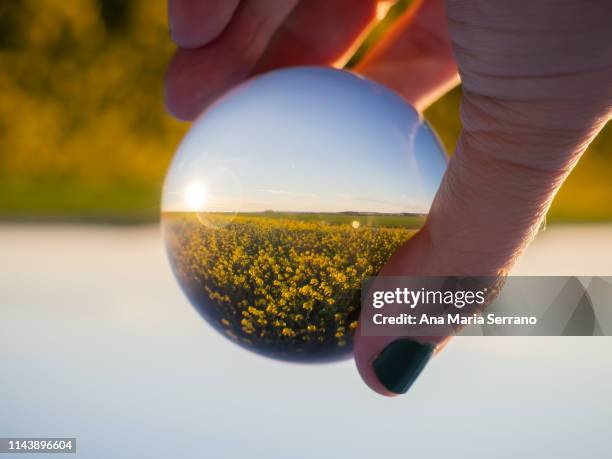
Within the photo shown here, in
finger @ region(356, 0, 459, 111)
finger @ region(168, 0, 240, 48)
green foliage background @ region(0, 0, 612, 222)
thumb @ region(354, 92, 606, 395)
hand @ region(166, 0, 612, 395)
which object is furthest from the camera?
green foliage background @ region(0, 0, 612, 222)

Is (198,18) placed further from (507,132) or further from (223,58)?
(507,132)

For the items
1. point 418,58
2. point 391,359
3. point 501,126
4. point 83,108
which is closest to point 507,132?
point 501,126

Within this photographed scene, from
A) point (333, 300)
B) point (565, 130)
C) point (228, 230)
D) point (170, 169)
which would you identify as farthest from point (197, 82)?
point (565, 130)

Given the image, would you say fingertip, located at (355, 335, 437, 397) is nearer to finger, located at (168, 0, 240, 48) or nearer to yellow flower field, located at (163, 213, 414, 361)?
yellow flower field, located at (163, 213, 414, 361)

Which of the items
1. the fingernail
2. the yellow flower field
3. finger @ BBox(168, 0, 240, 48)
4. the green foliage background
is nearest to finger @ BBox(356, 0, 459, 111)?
finger @ BBox(168, 0, 240, 48)

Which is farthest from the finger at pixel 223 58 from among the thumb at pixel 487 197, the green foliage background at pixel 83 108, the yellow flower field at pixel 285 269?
the green foliage background at pixel 83 108

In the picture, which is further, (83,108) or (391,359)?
(83,108)

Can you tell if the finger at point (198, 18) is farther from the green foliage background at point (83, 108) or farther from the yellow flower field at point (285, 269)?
the green foliage background at point (83, 108)
